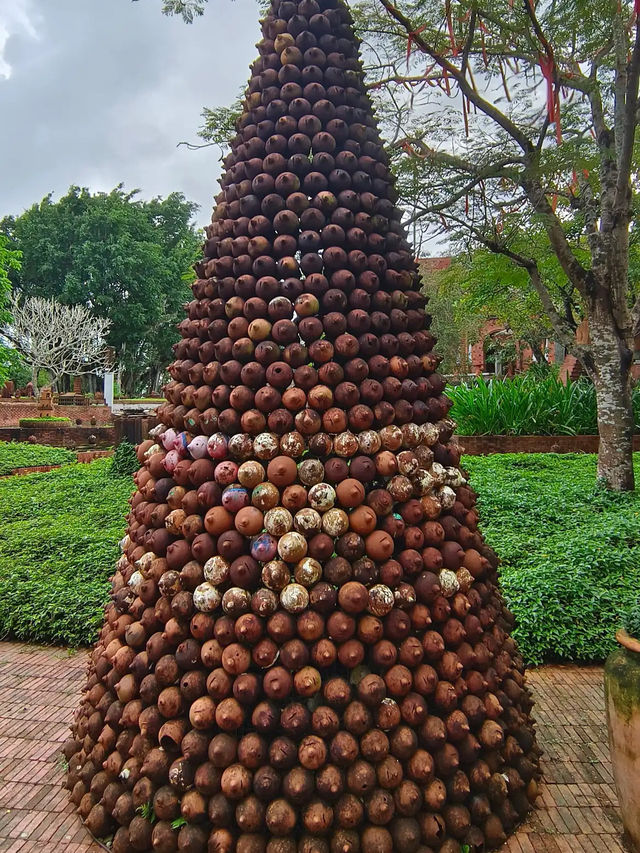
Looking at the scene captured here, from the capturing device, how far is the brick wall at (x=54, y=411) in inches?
853

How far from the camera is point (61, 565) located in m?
4.98

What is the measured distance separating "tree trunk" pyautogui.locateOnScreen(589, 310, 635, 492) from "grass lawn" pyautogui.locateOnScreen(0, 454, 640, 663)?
28 centimetres

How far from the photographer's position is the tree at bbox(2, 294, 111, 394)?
26.3 metres

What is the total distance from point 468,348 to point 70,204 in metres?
21.2

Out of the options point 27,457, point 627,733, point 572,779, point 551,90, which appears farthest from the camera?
point 27,457

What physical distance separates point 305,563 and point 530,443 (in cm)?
965

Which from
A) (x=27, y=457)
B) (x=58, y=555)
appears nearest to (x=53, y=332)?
(x=27, y=457)

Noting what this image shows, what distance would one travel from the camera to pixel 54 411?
72.3 feet

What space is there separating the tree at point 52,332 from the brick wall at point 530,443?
71.9ft

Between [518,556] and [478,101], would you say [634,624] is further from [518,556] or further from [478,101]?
[478,101]

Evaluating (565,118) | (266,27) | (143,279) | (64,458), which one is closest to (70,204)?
(143,279)

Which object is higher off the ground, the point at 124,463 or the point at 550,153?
the point at 550,153

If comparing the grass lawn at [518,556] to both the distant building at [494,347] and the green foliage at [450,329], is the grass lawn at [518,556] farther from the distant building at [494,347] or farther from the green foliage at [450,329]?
the green foliage at [450,329]

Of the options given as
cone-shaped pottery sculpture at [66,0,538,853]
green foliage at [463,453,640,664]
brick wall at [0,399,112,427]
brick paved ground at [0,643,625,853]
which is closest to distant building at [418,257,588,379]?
green foliage at [463,453,640,664]
